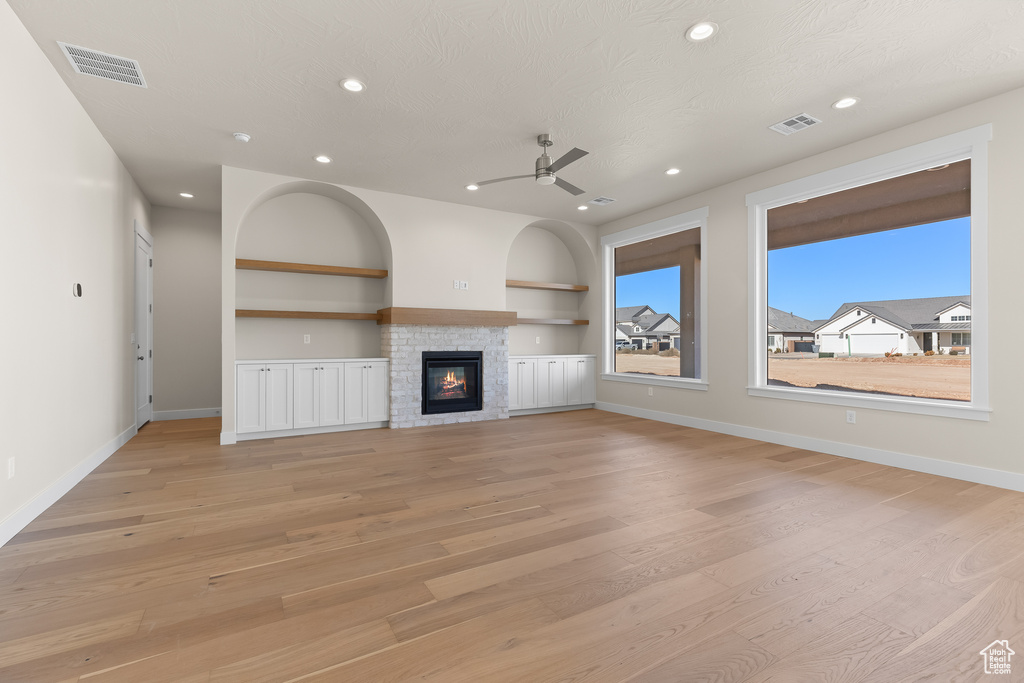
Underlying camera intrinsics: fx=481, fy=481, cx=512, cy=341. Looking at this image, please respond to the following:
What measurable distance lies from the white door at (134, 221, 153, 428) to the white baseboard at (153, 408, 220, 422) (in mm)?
115

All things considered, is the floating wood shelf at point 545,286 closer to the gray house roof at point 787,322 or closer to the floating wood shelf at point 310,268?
the floating wood shelf at point 310,268

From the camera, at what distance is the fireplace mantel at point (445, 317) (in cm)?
588

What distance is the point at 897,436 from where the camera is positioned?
413 centimetres

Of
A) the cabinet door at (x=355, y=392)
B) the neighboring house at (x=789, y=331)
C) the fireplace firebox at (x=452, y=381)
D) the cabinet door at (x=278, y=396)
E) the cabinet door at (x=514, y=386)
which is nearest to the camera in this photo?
the neighboring house at (x=789, y=331)

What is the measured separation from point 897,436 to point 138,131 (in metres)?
7.02

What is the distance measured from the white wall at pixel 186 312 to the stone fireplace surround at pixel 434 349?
262 cm

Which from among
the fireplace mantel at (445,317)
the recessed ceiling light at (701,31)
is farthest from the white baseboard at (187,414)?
the recessed ceiling light at (701,31)

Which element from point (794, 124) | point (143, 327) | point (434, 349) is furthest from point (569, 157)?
point (143, 327)

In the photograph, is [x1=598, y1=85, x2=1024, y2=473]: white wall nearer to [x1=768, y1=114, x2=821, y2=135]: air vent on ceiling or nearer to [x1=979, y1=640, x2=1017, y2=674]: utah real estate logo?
[x1=768, y1=114, x2=821, y2=135]: air vent on ceiling

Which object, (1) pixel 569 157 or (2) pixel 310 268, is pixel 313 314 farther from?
(1) pixel 569 157

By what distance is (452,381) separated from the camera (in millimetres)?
6430

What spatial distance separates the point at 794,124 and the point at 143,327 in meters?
7.21

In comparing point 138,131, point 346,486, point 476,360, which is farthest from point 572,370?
point 138,131

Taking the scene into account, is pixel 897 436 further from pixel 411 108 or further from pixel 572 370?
pixel 411 108
